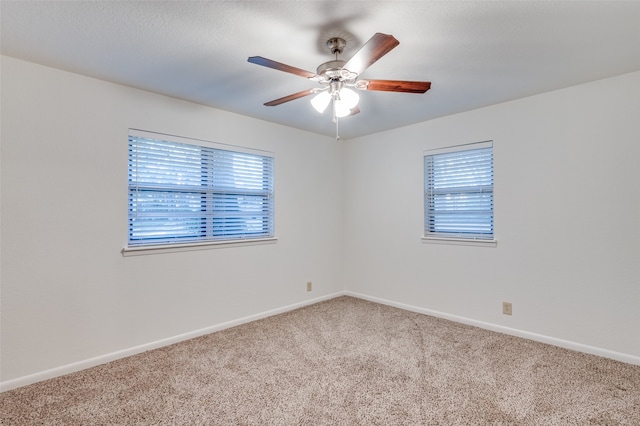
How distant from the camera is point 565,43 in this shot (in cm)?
205

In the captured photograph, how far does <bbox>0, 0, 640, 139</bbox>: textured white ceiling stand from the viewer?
5.58 ft

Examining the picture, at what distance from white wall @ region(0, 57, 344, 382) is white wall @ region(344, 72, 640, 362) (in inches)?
81.9

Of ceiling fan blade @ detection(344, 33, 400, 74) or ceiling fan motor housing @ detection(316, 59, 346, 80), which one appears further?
ceiling fan motor housing @ detection(316, 59, 346, 80)

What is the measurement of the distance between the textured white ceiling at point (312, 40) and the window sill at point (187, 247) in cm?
141

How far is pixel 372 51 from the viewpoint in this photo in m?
1.65

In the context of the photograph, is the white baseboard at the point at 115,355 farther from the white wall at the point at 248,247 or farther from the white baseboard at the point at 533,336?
the white baseboard at the point at 533,336

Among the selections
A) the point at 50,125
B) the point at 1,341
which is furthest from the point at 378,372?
the point at 50,125

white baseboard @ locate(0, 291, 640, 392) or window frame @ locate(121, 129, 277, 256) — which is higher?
window frame @ locate(121, 129, 277, 256)

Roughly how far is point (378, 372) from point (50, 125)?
10.1 feet

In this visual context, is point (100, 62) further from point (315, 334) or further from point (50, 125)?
point (315, 334)

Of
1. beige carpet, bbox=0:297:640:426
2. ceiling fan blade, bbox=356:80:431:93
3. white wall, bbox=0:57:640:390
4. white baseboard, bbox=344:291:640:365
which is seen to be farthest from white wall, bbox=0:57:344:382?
white baseboard, bbox=344:291:640:365

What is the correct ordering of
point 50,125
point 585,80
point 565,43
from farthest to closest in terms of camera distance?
1. point 585,80
2. point 50,125
3. point 565,43

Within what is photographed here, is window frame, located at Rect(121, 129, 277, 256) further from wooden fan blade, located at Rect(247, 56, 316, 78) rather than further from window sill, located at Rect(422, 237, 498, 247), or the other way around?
window sill, located at Rect(422, 237, 498, 247)

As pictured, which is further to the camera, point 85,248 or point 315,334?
point 315,334
